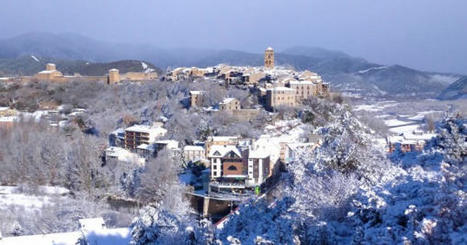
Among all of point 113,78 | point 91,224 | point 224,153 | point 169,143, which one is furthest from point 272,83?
point 91,224

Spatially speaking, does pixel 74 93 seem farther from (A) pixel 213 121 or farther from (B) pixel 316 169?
(B) pixel 316 169

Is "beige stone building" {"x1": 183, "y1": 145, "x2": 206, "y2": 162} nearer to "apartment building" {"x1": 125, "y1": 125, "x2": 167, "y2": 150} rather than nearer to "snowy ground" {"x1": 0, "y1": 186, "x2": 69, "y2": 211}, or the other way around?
"apartment building" {"x1": 125, "y1": 125, "x2": 167, "y2": 150}

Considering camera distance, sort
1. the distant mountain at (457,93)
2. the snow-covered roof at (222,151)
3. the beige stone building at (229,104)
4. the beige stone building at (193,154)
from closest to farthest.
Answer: the snow-covered roof at (222,151) → the beige stone building at (193,154) → the beige stone building at (229,104) → the distant mountain at (457,93)

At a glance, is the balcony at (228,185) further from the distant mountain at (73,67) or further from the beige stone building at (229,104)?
the distant mountain at (73,67)

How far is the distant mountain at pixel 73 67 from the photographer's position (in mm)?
40906

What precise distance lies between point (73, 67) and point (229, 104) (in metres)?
28.1

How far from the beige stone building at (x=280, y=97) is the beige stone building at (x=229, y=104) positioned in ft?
4.03

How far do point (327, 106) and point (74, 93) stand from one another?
44.6 ft

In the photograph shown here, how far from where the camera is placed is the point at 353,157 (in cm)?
621

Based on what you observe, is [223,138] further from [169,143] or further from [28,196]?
[28,196]

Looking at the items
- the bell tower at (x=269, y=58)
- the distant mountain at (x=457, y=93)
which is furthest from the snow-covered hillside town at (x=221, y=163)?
the bell tower at (x=269, y=58)

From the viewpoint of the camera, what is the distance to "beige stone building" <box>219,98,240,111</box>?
69.9 ft

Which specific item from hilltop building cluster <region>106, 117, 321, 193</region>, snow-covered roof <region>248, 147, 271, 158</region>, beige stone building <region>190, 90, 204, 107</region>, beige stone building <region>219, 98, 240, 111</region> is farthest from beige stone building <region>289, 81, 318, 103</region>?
snow-covered roof <region>248, 147, 271, 158</region>

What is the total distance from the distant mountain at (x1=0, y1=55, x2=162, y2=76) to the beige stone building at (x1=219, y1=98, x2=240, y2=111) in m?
17.7
